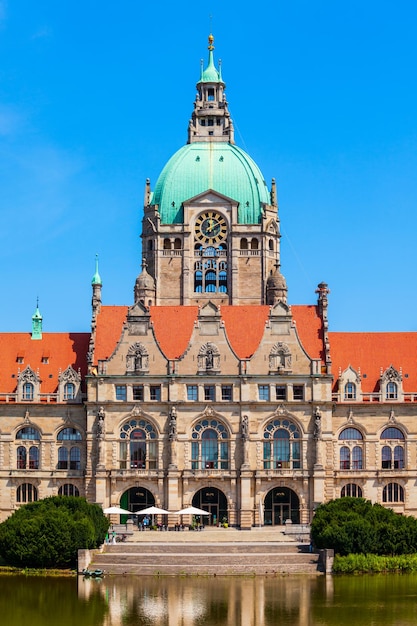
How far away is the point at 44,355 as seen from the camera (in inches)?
4867

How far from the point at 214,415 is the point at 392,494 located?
52.5 ft

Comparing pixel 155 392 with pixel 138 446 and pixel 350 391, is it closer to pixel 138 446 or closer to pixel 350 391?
pixel 138 446

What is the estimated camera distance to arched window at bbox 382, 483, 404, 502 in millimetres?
118312

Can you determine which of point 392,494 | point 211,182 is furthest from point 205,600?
point 211,182

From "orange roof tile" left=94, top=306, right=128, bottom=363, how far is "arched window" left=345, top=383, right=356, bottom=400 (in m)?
19.6

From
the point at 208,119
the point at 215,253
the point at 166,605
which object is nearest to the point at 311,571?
the point at 166,605

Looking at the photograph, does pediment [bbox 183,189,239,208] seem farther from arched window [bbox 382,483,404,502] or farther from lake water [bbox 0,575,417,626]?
lake water [bbox 0,575,417,626]

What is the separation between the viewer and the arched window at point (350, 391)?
392 ft

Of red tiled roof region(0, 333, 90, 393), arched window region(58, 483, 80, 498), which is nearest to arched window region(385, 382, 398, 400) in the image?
red tiled roof region(0, 333, 90, 393)

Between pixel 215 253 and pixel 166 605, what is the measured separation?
183ft

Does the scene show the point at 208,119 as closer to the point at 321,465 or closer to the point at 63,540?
the point at 321,465

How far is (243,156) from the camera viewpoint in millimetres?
138500

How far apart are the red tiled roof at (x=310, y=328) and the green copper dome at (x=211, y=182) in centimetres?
1460

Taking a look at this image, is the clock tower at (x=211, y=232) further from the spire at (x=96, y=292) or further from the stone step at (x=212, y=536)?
the stone step at (x=212, y=536)
